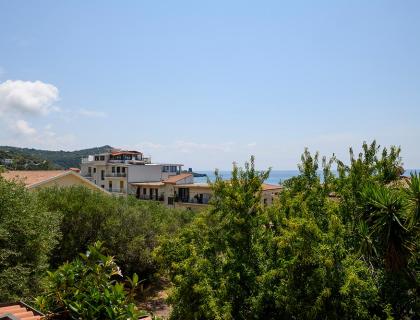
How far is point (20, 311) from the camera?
790 centimetres

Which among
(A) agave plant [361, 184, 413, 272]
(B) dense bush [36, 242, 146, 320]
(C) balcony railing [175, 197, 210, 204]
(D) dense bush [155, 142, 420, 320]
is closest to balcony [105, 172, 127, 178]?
(C) balcony railing [175, 197, 210, 204]

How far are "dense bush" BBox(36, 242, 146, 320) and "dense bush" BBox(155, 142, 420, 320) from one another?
4.88 m

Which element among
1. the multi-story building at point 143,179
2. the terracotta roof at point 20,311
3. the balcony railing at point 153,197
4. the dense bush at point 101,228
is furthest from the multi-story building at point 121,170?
the terracotta roof at point 20,311

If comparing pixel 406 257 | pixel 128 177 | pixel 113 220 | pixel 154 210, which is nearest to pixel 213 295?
pixel 406 257

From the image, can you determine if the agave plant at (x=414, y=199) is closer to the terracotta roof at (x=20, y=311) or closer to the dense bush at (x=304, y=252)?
the dense bush at (x=304, y=252)

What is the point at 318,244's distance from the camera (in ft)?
31.5

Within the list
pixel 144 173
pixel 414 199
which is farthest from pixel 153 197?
pixel 414 199

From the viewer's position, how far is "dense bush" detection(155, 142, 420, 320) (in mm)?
9445

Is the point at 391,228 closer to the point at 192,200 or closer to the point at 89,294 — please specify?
the point at 89,294

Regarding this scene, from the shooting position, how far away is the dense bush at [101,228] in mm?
23734

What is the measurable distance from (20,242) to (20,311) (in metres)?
8.78

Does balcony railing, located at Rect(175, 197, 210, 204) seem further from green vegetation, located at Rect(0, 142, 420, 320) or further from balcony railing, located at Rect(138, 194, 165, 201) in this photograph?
green vegetation, located at Rect(0, 142, 420, 320)

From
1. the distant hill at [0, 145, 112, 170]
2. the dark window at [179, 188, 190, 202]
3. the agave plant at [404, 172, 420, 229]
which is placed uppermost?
the distant hill at [0, 145, 112, 170]

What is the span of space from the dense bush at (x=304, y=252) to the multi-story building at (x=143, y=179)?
4371 cm
